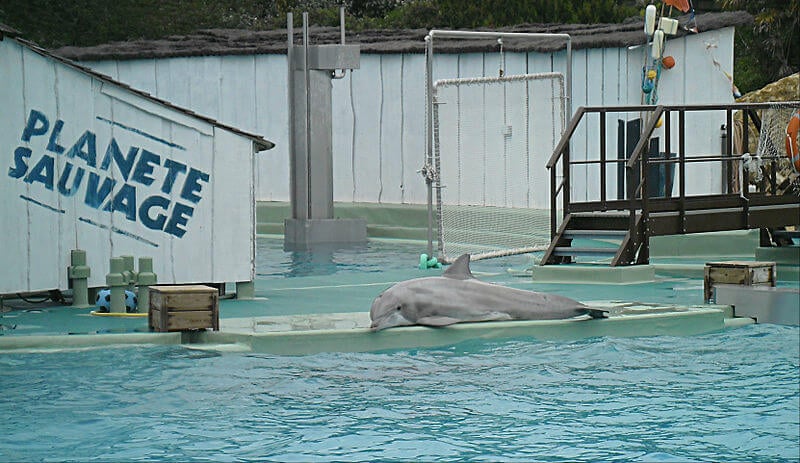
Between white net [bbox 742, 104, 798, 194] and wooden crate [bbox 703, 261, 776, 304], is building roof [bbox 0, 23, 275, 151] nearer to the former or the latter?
wooden crate [bbox 703, 261, 776, 304]

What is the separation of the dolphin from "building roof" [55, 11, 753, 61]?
8.73 metres

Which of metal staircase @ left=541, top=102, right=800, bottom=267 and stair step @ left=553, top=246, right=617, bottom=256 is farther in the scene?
stair step @ left=553, top=246, right=617, bottom=256

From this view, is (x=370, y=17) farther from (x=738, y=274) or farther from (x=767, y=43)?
(x=738, y=274)

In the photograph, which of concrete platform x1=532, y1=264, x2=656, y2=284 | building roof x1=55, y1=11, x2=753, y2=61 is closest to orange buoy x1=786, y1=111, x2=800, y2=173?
concrete platform x1=532, y1=264, x2=656, y2=284

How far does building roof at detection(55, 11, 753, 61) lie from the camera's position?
18.8 m

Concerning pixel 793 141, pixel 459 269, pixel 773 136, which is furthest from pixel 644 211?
pixel 459 269

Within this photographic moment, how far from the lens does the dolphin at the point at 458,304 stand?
32.1ft

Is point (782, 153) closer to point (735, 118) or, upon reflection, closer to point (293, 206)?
point (735, 118)

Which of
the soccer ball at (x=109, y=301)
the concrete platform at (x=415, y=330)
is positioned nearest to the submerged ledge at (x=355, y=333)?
the concrete platform at (x=415, y=330)

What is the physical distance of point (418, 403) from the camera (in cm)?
802

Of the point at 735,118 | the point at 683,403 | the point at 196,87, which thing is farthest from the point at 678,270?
the point at 196,87

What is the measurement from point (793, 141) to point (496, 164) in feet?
17.7

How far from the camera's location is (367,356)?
30.7 feet

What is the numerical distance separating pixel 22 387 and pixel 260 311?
2.90 m
